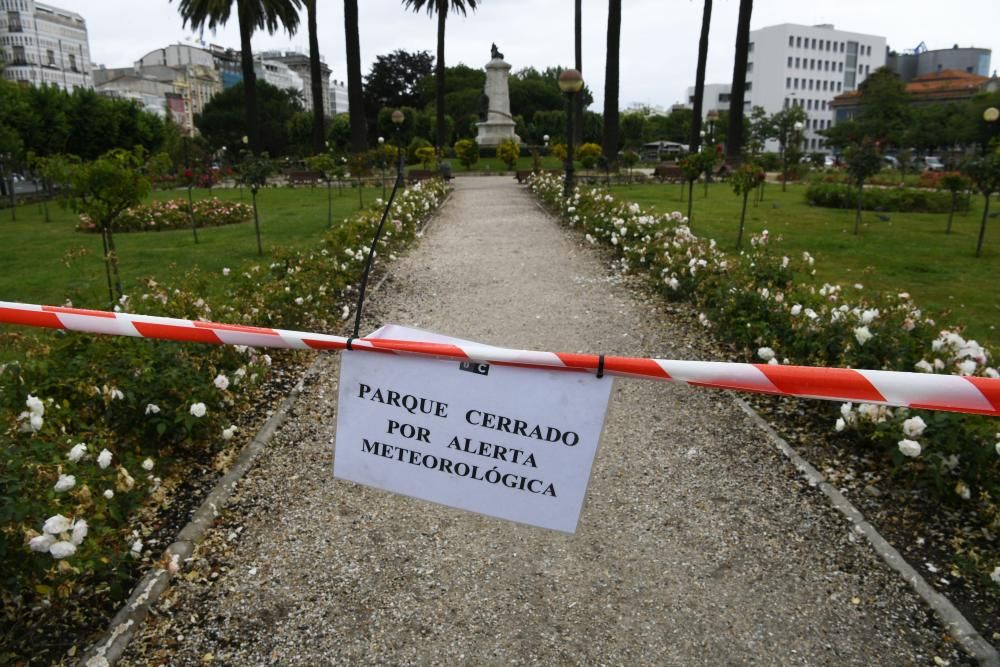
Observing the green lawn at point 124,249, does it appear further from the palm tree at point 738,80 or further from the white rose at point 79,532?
the palm tree at point 738,80

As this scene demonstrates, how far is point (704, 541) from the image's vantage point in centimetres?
360

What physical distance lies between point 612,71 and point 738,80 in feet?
17.9

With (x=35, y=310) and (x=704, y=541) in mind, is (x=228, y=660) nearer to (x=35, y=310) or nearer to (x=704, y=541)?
(x=35, y=310)

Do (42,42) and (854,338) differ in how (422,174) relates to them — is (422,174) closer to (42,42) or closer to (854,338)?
(854,338)

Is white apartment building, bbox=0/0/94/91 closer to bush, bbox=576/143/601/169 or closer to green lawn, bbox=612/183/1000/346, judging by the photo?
bush, bbox=576/143/601/169

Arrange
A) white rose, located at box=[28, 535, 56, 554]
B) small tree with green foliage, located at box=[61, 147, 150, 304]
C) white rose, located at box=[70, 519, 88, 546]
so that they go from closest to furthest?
white rose, located at box=[28, 535, 56, 554] → white rose, located at box=[70, 519, 88, 546] → small tree with green foliage, located at box=[61, 147, 150, 304]

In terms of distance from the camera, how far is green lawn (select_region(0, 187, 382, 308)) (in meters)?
8.73

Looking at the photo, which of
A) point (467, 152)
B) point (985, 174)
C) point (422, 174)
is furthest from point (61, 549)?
point (467, 152)

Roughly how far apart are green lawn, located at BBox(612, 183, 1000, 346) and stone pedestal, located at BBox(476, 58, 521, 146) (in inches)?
796

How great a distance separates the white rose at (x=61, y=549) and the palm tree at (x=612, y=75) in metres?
27.6

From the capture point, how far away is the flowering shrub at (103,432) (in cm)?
275

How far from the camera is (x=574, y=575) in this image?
3.35 m

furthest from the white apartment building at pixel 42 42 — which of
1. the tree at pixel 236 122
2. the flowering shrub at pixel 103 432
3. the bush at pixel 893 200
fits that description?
the flowering shrub at pixel 103 432

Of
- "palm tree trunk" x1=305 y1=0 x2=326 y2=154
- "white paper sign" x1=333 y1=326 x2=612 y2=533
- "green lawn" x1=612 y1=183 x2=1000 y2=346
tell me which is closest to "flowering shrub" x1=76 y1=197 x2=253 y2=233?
"green lawn" x1=612 y1=183 x2=1000 y2=346
